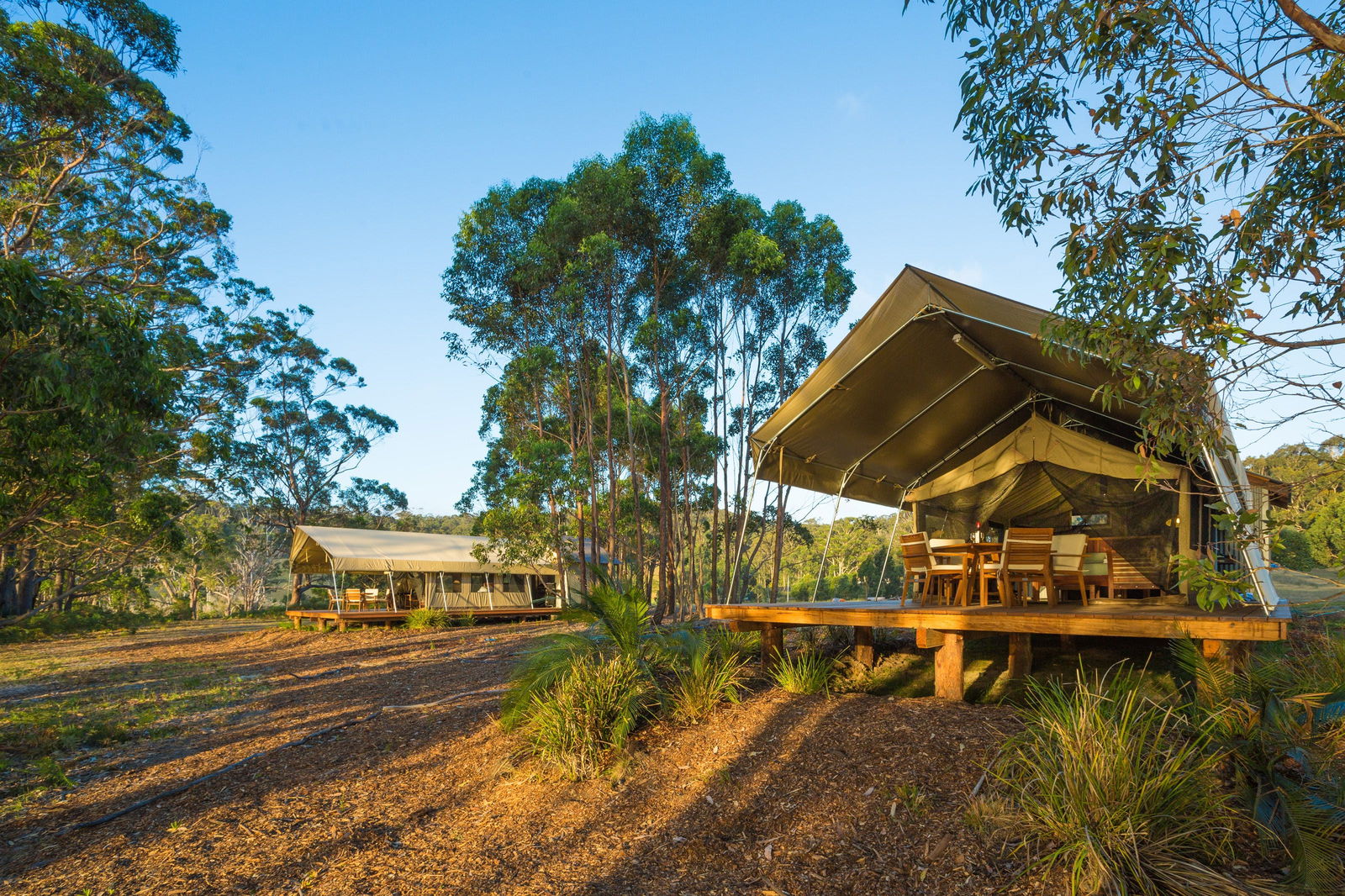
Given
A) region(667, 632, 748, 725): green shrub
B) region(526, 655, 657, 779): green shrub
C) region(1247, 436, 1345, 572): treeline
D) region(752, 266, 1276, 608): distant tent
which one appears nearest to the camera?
region(1247, 436, 1345, 572): treeline

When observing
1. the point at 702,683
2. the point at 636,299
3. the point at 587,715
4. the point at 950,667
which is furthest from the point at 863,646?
the point at 636,299

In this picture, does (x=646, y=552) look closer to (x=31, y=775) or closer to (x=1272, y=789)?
(x=31, y=775)

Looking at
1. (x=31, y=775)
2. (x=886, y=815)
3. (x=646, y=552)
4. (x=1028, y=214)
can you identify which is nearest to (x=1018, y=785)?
(x=886, y=815)

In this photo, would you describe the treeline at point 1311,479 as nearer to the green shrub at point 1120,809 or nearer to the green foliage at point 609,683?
the green shrub at point 1120,809

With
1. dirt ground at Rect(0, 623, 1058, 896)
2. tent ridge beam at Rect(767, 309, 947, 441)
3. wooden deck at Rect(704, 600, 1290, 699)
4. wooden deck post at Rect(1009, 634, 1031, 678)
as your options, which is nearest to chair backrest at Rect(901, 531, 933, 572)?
wooden deck at Rect(704, 600, 1290, 699)

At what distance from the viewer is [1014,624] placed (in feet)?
18.9

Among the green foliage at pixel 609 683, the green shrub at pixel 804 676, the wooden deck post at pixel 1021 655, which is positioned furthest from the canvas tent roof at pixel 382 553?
the wooden deck post at pixel 1021 655

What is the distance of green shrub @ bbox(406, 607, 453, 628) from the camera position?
58.0 ft

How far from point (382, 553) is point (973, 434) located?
50.9 feet

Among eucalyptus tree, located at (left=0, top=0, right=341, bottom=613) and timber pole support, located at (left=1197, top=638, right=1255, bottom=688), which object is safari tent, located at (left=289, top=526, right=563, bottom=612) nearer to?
eucalyptus tree, located at (left=0, top=0, right=341, bottom=613)

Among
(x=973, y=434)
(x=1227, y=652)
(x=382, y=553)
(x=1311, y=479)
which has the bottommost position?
(x=1227, y=652)

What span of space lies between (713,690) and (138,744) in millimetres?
5146

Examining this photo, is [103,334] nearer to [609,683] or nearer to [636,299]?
[609,683]

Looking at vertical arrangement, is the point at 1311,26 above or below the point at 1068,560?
above
